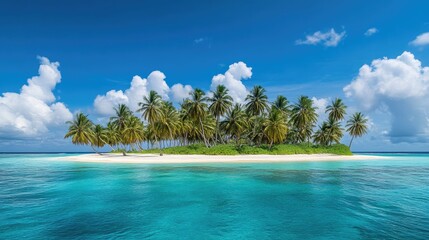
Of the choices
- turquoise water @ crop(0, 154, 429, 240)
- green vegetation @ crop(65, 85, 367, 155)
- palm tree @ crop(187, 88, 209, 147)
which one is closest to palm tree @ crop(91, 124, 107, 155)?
green vegetation @ crop(65, 85, 367, 155)

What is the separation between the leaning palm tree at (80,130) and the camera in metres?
63.3

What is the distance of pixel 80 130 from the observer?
63.8 m

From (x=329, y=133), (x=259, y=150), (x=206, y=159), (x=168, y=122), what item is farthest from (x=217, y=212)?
(x=329, y=133)

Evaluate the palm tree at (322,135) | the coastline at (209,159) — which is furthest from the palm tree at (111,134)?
the palm tree at (322,135)

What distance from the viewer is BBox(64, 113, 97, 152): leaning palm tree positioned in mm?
63344

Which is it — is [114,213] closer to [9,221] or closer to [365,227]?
[9,221]

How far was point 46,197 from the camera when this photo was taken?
15227 millimetres

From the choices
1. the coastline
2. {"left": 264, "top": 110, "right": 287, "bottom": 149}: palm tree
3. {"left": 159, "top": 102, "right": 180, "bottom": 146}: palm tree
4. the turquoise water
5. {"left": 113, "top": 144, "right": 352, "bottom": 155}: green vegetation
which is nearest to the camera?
the turquoise water

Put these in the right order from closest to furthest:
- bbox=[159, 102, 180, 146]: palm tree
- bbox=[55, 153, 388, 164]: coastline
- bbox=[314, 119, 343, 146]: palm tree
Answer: bbox=[55, 153, 388, 164]: coastline
bbox=[159, 102, 180, 146]: palm tree
bbox=[314, 119, 343, 146]: palm tree

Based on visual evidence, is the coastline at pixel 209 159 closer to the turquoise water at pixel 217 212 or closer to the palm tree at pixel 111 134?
the palm tree at pixel 111 134

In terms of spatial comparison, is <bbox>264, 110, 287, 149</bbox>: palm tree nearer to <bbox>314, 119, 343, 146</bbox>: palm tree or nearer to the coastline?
the coastline

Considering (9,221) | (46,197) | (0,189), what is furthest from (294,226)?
(0,189)

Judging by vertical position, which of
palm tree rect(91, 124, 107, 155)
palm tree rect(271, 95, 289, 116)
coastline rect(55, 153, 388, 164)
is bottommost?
coastline rect(55, 153, 388, 164)

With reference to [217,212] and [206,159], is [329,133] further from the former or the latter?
[217,212]
